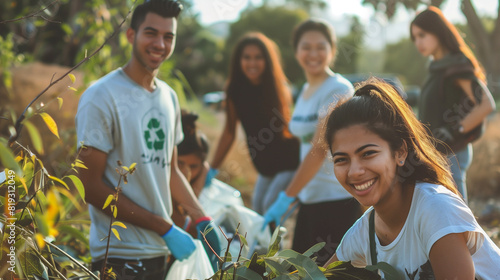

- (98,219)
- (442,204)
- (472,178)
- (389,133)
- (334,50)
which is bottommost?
(472,178)

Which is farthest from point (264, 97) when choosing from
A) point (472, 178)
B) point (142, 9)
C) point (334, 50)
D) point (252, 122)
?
point (472, 178)

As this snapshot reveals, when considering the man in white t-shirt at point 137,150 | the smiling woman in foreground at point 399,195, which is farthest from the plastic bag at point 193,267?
the smiling woman in foreground at point 399,195

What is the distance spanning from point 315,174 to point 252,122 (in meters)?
0.92

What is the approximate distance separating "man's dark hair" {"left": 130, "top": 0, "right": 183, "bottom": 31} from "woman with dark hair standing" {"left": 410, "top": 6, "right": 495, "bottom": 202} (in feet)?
4.89

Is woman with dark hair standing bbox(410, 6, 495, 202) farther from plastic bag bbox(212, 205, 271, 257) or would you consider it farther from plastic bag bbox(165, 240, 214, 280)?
plastic bag bbox(165, 240, 214, 280)

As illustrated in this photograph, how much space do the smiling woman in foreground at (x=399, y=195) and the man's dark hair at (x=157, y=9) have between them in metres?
0.97

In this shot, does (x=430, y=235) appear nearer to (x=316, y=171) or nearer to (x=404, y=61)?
(x=316, y=171)

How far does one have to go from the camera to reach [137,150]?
7.04 feet

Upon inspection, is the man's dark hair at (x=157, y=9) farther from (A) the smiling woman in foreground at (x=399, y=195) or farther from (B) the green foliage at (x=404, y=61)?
(B) the green foliage at (x=404, y=61)

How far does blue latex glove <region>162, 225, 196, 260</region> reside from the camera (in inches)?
87.8

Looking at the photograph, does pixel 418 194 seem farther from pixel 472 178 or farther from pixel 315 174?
pixel 472 178

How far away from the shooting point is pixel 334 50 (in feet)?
11.4

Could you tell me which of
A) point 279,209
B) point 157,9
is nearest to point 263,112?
point 279,209

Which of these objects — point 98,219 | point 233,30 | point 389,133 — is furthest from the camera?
point 233,30
